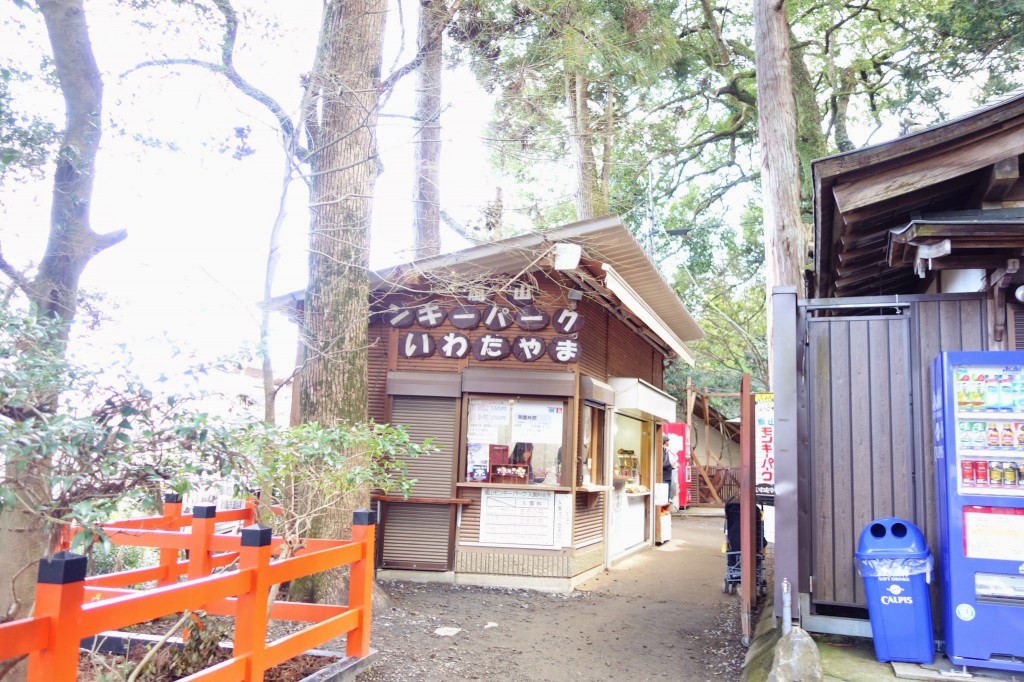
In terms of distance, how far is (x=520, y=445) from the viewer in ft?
31.8

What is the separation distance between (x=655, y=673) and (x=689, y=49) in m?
13.3

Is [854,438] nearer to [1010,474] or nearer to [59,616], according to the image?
[1010,474]

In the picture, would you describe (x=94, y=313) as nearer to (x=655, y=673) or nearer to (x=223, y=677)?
(x=223, y=677)

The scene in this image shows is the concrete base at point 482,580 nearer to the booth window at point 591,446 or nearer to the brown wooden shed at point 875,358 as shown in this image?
the booth window at point 591,446

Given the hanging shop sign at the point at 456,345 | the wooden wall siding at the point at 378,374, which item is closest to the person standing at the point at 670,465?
the hanging shop sign at the point at 456,345

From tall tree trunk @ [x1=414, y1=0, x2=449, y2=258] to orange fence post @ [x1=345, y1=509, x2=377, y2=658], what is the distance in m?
3.78

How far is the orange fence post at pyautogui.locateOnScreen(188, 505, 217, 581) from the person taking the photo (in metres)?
4.97

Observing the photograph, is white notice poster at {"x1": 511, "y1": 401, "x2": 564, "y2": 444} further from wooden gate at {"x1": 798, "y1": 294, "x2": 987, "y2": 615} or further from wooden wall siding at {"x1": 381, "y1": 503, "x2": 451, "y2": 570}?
wooden gate at {"x1": 798, "y1": 294, "x2": 987, "y2": 615}

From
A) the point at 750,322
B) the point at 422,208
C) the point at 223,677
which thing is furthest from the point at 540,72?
the point at 750,322

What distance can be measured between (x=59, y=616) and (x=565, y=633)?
5721 mm

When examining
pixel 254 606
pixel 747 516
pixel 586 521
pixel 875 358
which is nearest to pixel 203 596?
pixel 254 606

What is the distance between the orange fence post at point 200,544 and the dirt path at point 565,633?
158 centimetres

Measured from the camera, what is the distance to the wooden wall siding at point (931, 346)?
16.6 feet

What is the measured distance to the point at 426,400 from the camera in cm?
986
